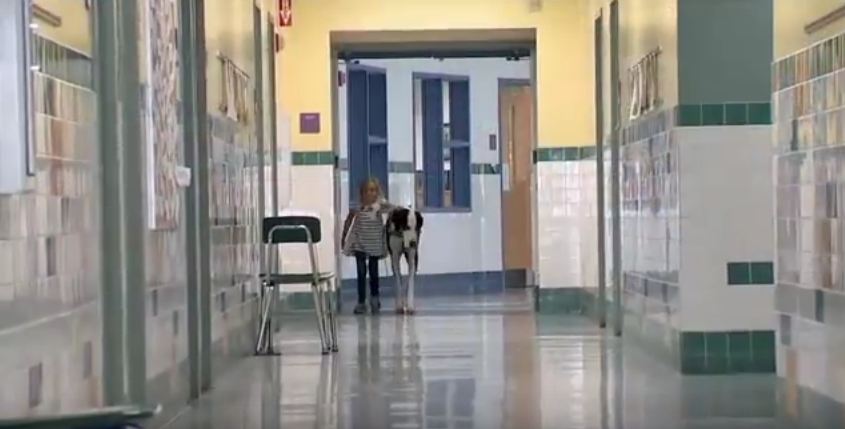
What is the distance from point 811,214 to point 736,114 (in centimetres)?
192

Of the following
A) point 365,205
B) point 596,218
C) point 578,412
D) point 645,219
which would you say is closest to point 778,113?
point 578,412

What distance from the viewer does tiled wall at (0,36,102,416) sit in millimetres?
3963

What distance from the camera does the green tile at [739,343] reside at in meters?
7.65

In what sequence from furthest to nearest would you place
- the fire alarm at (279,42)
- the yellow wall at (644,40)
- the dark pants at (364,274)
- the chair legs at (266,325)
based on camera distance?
the dark pants at (364,274), the fire alarm at (279,42), the chair legs at (266,325), the yellow wall at (644,40)

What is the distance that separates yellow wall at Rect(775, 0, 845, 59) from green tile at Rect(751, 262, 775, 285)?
1.67m

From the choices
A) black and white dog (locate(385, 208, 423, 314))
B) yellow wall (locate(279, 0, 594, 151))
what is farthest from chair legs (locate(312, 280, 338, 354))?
black and white dog (locate(385, 208, 423, 314))

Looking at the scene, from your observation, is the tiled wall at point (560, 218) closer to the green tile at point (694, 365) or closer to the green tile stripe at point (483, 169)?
the green tile at point (694, 365)

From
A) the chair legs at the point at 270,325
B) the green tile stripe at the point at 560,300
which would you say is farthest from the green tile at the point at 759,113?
the green tile stripe at the point at 560,300

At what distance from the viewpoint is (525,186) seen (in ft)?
64.7

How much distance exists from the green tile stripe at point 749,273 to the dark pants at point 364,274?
22.3 ft

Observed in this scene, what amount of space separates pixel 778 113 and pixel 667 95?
172 cm

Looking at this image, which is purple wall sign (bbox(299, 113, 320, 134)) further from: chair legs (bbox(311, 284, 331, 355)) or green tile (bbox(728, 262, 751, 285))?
green tile (bbox(728, 262, 751, 285))

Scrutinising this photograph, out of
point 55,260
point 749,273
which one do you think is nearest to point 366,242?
point 749,273

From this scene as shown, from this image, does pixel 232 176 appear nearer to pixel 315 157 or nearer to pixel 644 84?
pixel 644 84
